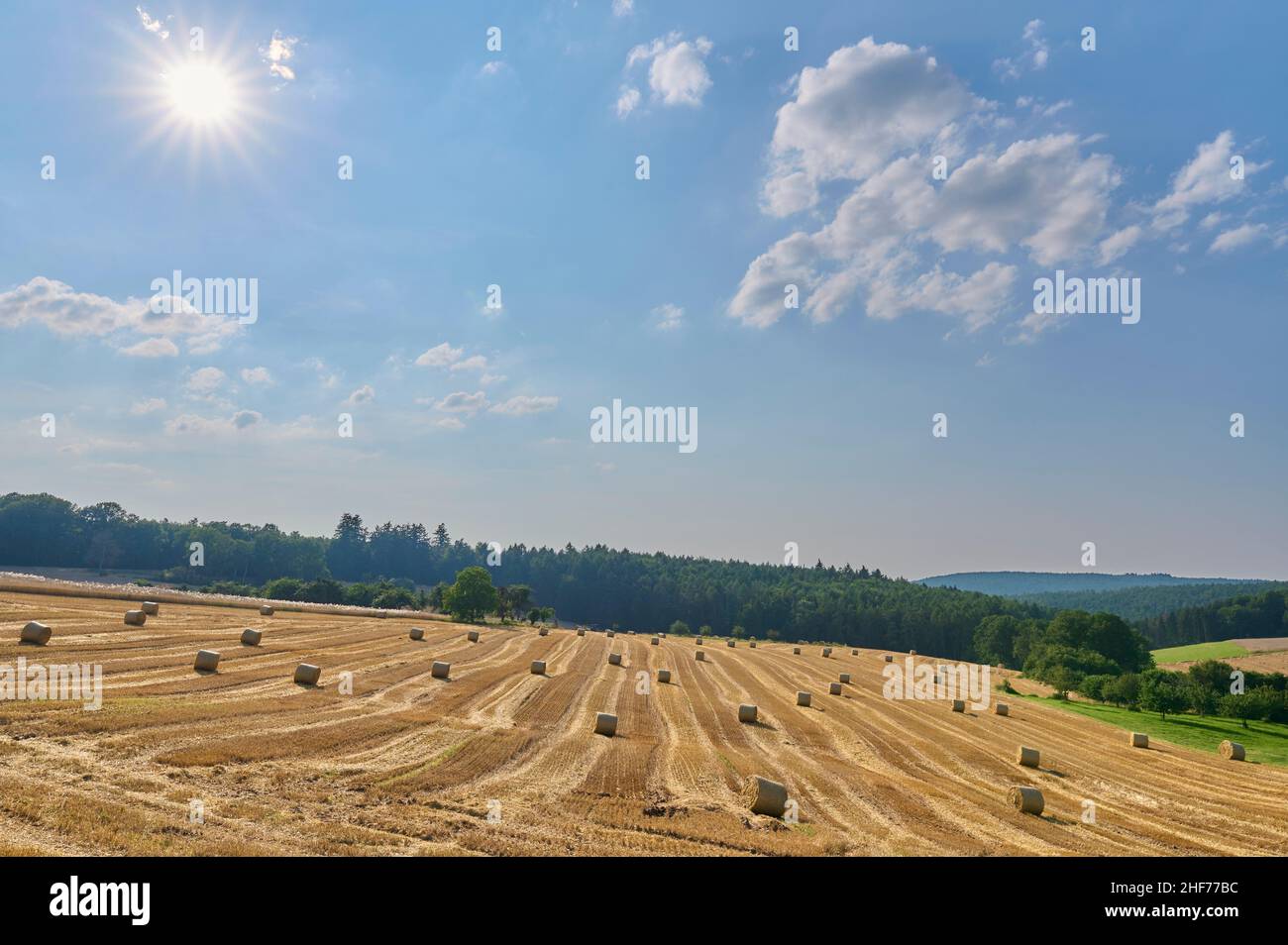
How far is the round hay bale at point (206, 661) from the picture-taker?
24609 millimetres

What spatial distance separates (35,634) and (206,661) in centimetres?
688

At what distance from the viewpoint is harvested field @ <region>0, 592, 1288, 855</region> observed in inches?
449

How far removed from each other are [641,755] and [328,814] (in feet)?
33.3

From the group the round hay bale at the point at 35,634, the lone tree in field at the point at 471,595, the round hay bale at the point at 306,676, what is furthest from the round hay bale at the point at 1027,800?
the lone tree in field at the point at 471,595

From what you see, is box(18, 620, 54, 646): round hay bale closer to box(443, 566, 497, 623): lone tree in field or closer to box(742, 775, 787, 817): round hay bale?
box(742, 775, 787, 817): round hay bale

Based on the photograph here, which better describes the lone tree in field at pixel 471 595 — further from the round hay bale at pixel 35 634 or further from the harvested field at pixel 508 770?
the round hay bale at pixel 35 634

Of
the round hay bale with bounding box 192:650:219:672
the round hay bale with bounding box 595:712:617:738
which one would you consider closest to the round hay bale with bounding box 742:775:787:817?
the round hay bale with bounding box 595:712:617:738

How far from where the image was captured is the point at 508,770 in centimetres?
1661

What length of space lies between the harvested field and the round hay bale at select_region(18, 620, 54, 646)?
0.93m

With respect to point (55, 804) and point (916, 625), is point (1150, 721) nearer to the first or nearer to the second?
point (55, 804)

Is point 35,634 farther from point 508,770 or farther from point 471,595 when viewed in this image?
point 471,595
